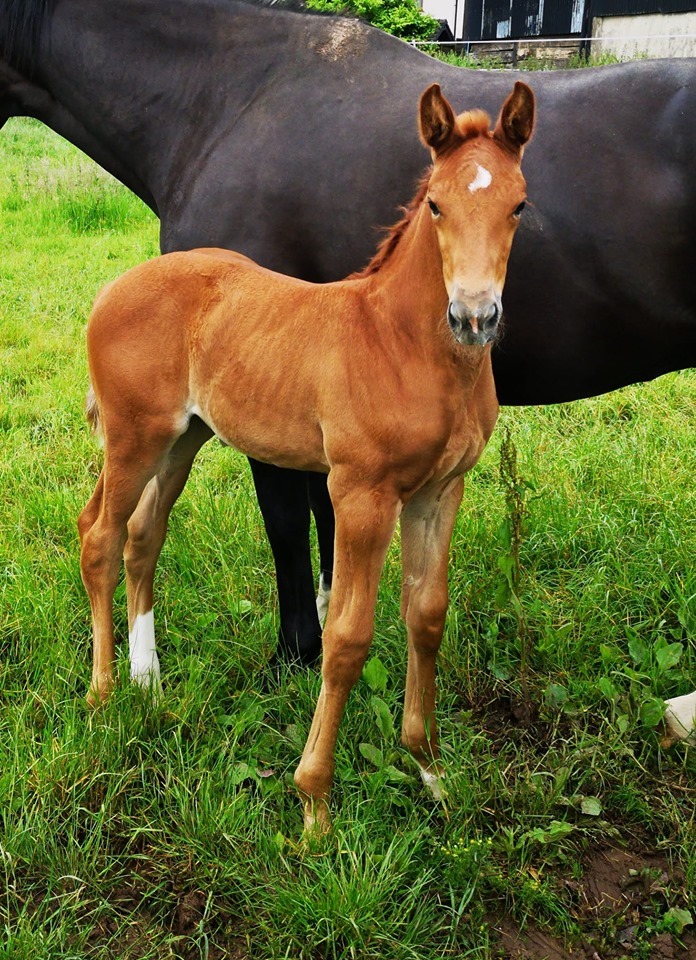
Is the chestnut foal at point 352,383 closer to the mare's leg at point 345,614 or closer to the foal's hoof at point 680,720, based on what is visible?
the mare's leg at point 345,614

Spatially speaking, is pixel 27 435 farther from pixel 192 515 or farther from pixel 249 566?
pixel 249 566

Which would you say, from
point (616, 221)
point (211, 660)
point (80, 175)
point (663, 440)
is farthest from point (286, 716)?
point (80, 175)

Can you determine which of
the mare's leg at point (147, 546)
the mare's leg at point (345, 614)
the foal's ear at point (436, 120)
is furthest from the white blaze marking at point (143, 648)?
the foal's ear at point (436, 120)

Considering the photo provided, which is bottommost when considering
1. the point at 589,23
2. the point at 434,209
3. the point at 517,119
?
the point at 589,23

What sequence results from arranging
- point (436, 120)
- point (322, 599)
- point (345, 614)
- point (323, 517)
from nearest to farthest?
point (436, 120) → point (345, 614) → point (323, 517) → point (322, 599)

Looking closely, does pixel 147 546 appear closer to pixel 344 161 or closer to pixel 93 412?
pixel 93 412

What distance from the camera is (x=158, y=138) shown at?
3.10 meters

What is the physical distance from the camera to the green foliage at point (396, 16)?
1772 centimetres

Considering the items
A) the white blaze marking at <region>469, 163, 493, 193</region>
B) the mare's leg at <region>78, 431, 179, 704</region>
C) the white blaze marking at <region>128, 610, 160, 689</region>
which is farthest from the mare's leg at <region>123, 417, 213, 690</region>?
the white blaze marking at <region>469, 163, 493, 193</region>

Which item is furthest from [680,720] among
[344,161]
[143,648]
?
[344,161]

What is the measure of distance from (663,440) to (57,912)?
11.0 ft

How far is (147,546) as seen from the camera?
114 inches

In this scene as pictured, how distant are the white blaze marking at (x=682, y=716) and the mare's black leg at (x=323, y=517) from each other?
1.36 metres

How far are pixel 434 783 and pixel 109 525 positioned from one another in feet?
3.95
